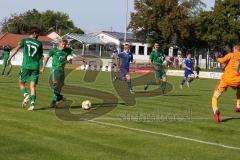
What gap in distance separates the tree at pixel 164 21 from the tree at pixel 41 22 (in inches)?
2043

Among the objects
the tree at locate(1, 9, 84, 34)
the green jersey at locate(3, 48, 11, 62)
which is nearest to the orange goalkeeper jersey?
the green jersey at locate(3, 48, 11, 62)

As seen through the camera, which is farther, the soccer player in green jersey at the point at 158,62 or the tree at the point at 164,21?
the tree at the point at 164,21

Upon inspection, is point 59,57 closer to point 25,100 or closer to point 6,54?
point 25,100

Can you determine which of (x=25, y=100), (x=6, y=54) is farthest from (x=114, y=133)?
(x=6, y=54)

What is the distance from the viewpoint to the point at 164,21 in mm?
85375

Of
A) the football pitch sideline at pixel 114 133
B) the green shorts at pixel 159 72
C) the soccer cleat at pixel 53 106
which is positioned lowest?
the football pitch sideline at pixel 114 133

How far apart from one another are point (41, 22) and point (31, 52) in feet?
453

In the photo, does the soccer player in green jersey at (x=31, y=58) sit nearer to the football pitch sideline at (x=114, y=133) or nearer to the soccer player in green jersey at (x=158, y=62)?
the football pitch sideline at (x=114, y=133)

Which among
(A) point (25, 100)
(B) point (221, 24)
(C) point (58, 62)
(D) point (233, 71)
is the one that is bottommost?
(A) point (25, 100)

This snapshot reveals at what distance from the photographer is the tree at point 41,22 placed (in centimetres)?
13525

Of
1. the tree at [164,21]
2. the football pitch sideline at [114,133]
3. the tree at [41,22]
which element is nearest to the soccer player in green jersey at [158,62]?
the football pitch sideline at [114,133]

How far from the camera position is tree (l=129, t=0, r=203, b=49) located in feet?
282

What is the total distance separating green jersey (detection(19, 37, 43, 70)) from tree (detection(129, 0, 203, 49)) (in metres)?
71.5

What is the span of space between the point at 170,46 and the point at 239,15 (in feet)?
42.1
